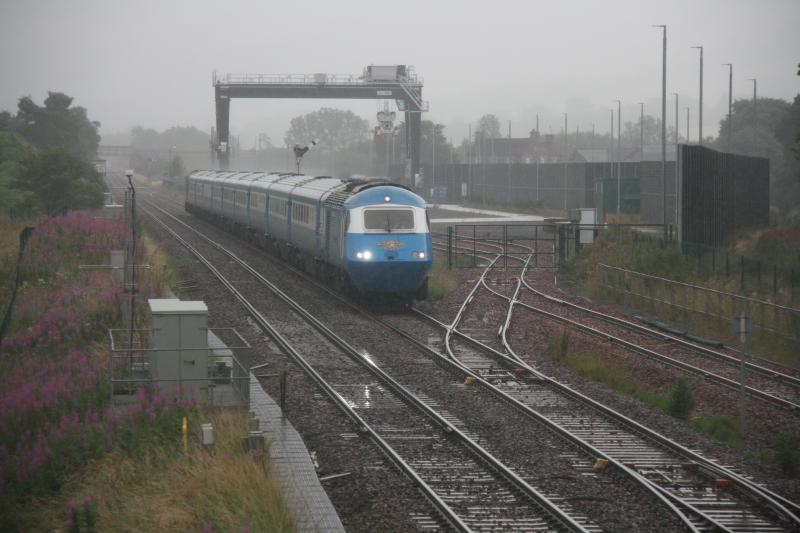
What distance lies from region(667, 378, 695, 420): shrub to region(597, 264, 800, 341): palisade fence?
6.26 meters

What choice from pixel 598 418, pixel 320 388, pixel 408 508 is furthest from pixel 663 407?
pixel 408 508

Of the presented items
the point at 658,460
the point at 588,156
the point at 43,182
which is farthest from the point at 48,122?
the point at 658,460

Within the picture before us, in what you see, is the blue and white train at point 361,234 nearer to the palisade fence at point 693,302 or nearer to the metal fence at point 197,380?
the palisade fence at point 693,302

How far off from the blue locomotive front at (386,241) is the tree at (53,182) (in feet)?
105

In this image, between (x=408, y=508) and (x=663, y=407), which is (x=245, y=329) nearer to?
(x=663, y=407)

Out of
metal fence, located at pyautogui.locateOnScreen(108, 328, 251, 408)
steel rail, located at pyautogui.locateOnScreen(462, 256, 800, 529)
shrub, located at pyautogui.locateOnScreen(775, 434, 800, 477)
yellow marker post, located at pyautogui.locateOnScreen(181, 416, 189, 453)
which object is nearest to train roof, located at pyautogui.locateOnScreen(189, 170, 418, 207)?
steel rail, located at pyautogui.locateOnScreen(462, 256, 800, 529)

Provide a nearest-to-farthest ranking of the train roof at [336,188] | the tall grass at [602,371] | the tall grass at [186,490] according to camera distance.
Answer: the tall grass at [186,490] < the tall grass at [602,371] < the train roof at [336,188]

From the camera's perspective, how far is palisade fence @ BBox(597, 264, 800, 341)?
24312 mm

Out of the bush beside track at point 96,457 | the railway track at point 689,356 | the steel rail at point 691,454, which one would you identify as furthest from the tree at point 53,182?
the steel rail at point 691,454

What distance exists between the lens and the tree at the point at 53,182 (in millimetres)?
55125

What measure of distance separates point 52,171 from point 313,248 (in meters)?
28.7

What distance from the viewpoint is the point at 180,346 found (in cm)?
1602

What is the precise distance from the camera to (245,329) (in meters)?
24.4

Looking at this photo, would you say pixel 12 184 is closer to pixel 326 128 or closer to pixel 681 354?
pixel 681 354
